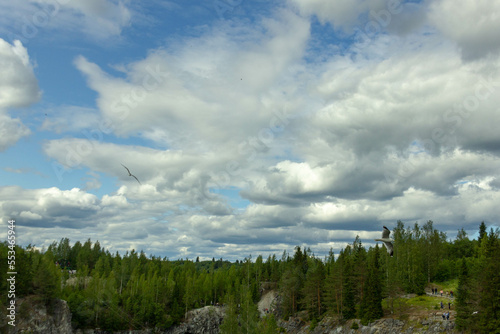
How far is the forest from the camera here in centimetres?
7975

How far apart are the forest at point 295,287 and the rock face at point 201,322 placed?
3.01 metres

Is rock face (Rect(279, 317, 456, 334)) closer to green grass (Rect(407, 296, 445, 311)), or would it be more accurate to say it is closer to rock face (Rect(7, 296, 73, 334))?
green grass (Rect(407, 296, 445, 311))

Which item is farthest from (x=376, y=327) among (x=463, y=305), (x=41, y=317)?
(x=41, y=317)

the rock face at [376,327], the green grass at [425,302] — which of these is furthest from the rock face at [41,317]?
the green grass at [425,302]

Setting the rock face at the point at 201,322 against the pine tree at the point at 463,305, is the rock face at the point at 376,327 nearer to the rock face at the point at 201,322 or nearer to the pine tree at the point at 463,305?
the pine tree at the point at 463,305

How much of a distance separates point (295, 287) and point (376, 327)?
42.2 m

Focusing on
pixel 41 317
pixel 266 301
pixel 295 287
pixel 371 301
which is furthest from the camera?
pixel 266 301

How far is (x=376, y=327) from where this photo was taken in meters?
94.7

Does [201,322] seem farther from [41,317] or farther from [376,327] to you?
[376,327]

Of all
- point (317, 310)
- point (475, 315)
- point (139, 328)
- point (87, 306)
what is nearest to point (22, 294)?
point (87, 306)

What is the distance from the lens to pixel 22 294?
96062mm

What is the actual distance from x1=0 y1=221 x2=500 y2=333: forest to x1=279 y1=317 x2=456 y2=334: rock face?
8.74 ft

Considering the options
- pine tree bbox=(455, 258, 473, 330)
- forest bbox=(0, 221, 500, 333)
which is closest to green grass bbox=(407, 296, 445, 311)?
forest bbox=(0, 221, 500, 333)

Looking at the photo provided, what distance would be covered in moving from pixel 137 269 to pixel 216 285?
3877 centimetres
